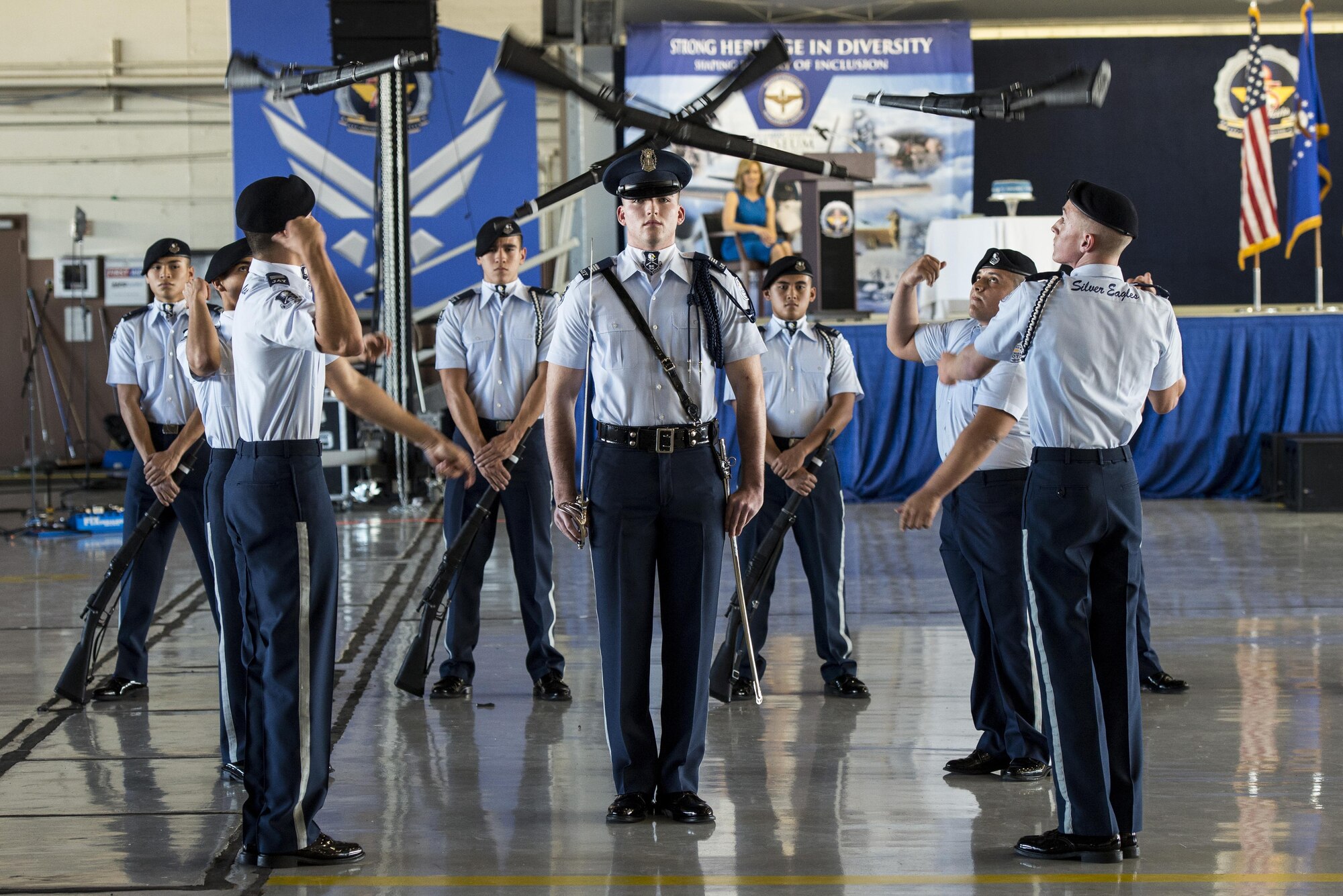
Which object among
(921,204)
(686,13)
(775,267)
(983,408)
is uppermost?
(686,13)

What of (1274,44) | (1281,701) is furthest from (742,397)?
(1274,44)

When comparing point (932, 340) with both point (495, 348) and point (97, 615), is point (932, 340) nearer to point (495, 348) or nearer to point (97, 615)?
point (495, 348)

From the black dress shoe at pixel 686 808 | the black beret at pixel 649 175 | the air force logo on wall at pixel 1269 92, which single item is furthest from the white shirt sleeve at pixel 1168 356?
the air force logo on wall at pixel 1269 92

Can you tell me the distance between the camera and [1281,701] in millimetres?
4789

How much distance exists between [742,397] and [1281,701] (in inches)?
98.7

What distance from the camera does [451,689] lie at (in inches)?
196

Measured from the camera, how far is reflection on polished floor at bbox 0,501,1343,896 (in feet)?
10.4

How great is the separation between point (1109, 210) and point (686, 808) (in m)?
1.87

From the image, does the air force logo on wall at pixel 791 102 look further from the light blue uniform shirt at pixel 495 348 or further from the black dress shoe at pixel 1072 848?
the black dress shoe at pixel 1072 848

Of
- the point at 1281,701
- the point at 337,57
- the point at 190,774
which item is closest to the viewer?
the point at 190,774

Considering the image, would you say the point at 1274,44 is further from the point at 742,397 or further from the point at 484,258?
the point at 742,397

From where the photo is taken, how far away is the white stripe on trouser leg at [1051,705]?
318 centimetres

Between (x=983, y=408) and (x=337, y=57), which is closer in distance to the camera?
(x=983, y=408)

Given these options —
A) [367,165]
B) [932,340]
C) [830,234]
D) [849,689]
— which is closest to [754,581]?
[849,689]
